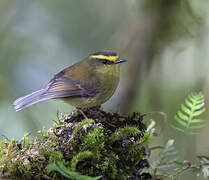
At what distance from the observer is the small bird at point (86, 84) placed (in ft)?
14.4

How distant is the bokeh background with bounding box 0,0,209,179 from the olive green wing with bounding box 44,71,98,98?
2.46 ft

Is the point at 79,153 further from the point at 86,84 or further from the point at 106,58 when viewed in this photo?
the point at 106,58

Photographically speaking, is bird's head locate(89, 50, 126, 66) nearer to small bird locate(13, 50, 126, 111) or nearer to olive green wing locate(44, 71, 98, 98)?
small bird locate(13, 50, 126, 111)

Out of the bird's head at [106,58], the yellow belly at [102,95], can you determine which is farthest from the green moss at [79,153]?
A: the bird's head at [106,58]

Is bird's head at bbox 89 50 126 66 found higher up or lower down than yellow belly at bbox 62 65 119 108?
higher up

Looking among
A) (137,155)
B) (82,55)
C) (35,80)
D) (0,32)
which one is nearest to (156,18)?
(82,55)

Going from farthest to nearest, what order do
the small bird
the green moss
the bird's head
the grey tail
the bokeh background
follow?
the bokeh background
the bird's head
the small bird
the grey tail
the green moss

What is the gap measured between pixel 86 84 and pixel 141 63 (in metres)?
1.36

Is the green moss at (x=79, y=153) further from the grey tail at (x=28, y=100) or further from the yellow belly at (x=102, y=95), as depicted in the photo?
the yellow belly at (x=102, y=95)

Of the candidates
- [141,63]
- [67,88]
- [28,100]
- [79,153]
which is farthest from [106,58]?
[79,153]

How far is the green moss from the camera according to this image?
2166mm

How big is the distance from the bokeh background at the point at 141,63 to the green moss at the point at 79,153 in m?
2.52

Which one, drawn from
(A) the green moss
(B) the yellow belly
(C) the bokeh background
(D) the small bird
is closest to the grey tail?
(D) the small bird

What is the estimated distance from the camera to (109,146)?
2.49m
